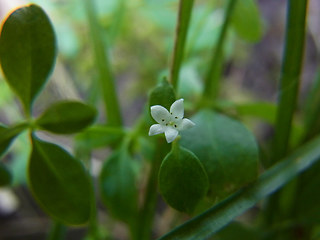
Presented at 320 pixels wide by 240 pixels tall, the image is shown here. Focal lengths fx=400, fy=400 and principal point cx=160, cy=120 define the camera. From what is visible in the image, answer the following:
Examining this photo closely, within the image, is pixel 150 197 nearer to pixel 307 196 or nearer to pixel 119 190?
pixel 119 190

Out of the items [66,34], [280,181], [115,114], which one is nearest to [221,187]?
[280,181]

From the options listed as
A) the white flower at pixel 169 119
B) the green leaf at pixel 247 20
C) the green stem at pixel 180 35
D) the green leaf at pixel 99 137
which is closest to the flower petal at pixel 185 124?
the white flower at pixel 169 119

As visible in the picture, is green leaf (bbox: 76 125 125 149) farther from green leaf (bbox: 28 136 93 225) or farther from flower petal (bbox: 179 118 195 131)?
flower petal (bbox: 179 118 195 131)

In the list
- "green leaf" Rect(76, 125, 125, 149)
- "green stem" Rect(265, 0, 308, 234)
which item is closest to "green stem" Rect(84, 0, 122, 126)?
"green leaf" Rect(76, 125, 125, 149)

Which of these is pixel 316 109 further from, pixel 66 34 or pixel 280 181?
pixel 66 34

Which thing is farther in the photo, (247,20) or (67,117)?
(247,20)

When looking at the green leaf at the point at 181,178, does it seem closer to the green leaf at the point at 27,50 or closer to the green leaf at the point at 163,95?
the green leaf at the point at 163,95

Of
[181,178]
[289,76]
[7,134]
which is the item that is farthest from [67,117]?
[289,76]
